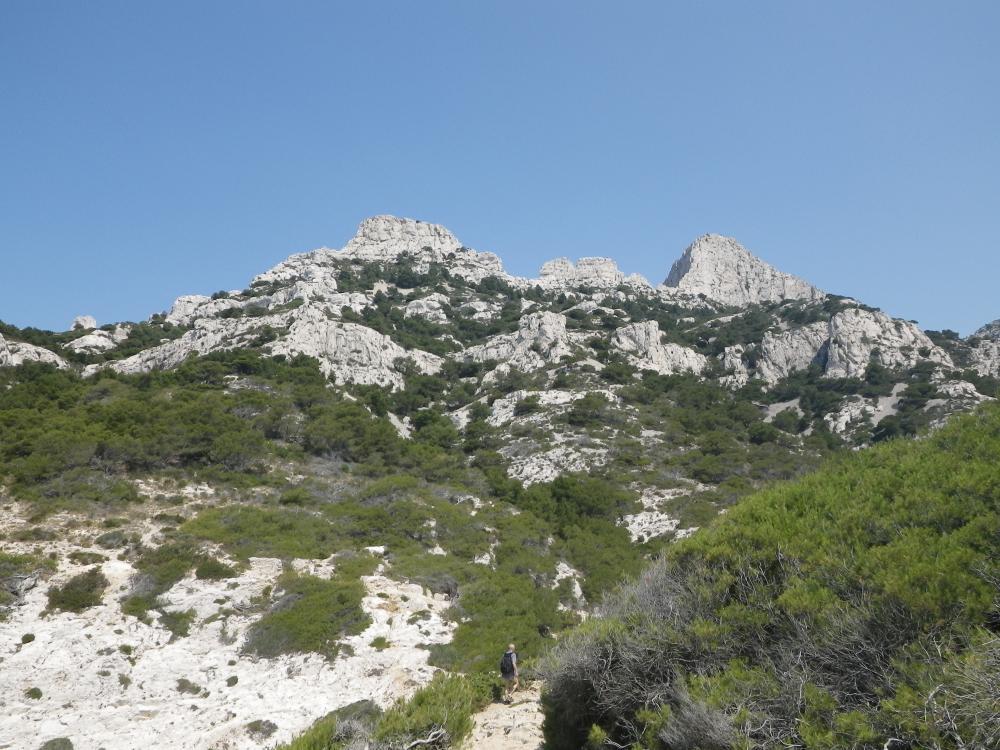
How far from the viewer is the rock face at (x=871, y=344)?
205ft

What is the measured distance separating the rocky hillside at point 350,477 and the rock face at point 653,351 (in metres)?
0.42

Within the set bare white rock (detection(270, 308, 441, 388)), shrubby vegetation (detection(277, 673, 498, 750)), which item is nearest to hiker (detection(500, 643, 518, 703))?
shrubby vegetation (detection(277, 673, 498, 750))

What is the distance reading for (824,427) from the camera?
4975 centimetres

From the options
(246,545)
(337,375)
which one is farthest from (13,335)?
(246,545)

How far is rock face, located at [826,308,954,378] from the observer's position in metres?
62.5

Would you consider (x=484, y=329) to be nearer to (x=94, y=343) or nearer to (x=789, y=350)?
(x=789, y=350)

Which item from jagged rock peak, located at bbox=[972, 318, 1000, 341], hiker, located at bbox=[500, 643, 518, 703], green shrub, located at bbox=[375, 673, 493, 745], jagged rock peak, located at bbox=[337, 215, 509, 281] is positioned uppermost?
jagged rock peak, located at bbox=[337, 215, 509, 281]

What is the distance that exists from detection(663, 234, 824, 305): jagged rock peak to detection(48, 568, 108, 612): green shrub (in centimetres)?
10706

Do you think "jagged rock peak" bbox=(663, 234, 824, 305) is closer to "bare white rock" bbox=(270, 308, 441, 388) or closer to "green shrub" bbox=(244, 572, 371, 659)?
"bare white rock" bbox=(270, 308, 441, 388)

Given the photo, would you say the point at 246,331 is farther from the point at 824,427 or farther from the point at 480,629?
the point at 824,427

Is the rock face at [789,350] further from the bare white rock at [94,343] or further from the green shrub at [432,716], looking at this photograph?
the bare white rock at [94,343]

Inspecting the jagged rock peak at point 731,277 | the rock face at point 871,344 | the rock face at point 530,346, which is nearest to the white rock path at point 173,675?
the rock face at point 530,346

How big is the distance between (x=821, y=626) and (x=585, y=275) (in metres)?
121

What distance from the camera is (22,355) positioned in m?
39.4
